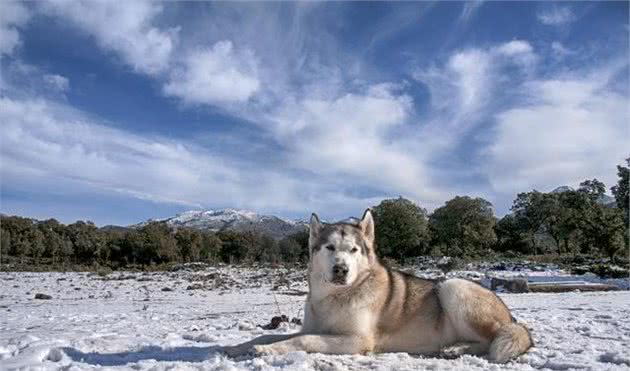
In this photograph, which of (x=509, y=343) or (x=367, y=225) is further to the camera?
(x=367, y=225)

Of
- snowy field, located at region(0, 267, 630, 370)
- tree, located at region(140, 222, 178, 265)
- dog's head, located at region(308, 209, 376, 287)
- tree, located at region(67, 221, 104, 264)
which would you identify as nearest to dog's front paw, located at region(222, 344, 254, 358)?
snowy field, located at region(0, 267, 630, 370)

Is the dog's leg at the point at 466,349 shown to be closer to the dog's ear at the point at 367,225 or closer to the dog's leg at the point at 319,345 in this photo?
the dog's leg at the point at 319,345

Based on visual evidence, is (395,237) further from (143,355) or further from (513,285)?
(143,355)

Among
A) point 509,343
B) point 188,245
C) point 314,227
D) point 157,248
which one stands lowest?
point 509,343

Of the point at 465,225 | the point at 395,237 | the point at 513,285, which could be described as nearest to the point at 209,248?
the point at 395,237

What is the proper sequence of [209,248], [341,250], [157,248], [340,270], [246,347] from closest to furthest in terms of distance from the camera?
1. [340,270]
2. [246,347]
3. [341,250]
4. [157,248]
5. [209,248]

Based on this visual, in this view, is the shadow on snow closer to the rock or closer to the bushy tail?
the bushy tail

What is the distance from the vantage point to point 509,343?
539cm

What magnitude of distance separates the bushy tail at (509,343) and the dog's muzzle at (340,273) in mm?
1812


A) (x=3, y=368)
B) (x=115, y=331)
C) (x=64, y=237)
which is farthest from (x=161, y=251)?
(x=3, y=368)

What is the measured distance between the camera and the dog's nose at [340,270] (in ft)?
18.1

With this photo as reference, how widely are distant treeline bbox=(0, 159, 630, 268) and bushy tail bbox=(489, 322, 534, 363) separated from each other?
150 feet

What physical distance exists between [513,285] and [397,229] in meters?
36.6

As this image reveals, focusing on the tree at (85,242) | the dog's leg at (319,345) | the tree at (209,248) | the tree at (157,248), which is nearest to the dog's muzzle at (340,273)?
the dog's leg at (319,345)
